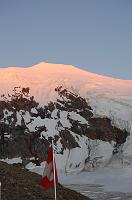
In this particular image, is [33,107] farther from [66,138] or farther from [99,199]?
[99,199]

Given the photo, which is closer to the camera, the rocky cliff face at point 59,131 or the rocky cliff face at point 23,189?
the rocky cliff face at point 23,189

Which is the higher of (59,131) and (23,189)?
(23,189)

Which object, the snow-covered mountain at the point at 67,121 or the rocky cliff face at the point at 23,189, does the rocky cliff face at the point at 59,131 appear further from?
the rocky cliff face at the point at 23,189

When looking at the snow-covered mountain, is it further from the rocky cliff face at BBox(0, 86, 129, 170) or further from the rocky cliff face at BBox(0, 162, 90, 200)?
the rocky cliff face at BBox(0, 162, 90, 200)

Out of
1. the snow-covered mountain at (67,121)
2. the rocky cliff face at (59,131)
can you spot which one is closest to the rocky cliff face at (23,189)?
the snow-covered mountain at (67,121)

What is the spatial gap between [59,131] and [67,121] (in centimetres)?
120

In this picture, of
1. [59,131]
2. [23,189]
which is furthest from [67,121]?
[23,189]

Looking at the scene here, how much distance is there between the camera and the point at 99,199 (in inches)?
777

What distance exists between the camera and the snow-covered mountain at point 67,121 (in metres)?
33.2

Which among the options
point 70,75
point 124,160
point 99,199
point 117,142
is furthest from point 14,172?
point 70,75

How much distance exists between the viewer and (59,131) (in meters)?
34.4

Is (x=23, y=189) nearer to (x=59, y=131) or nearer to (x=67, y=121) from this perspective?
(x=59, y=131)

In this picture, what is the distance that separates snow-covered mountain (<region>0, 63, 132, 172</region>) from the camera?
33.2m

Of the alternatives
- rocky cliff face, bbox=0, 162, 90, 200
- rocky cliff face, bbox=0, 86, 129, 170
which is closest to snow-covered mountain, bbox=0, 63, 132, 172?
rocky cliff face, bbox=0, 86, 129, 170
